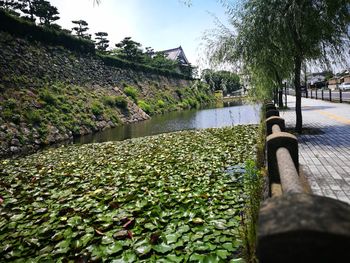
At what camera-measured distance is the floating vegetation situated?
3.50 metres

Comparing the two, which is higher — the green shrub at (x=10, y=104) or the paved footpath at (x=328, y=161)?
the green shrub at (x=10, y=104)

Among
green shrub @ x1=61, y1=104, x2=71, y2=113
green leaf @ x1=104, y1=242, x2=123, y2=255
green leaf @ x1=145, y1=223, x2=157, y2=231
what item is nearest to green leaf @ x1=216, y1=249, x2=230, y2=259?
green leaf @ x1=145, y1=223, x2=157, y2=231

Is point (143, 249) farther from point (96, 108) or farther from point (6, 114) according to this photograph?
point (96, 108)

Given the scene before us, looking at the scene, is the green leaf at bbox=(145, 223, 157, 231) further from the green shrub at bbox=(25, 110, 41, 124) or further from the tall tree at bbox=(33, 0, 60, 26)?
the tall tree at bbox=(33, 0, 60, 26)

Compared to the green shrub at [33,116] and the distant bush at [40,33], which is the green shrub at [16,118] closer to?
the green shrub at [33,116]

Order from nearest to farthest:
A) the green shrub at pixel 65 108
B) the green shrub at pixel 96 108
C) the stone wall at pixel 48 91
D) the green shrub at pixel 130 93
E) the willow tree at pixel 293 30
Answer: the willow tree at pixel 293 30 → the stone wall at pixel 48 91 → the green shrub at pixel 65 108 → the green shrub at pixel 96 108 → the green shrub at pixel 130 93

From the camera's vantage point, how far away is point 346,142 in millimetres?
7395

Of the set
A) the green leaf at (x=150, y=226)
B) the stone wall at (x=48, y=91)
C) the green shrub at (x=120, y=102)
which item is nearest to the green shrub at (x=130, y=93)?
the stone wall at (x=48, y=91)

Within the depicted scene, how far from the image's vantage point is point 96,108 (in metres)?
24.0

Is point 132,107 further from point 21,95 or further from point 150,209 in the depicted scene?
point 150,209

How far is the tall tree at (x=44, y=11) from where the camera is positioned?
30625 millimetres

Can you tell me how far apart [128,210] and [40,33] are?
2856 centimetres

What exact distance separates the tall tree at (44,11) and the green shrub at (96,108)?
44.2 feet

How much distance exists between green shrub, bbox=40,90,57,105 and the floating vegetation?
1306cm
